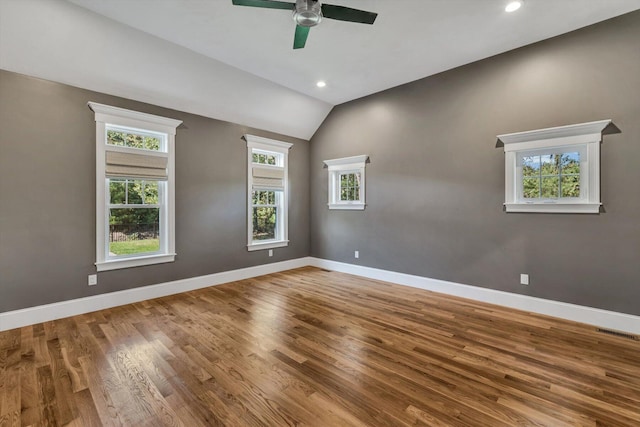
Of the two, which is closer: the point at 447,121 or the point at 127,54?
the point at 127,54

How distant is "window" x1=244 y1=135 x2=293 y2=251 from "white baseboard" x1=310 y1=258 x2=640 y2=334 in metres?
1.94

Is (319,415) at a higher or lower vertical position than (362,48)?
lower

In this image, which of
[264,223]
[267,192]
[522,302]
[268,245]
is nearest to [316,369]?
[522,302]

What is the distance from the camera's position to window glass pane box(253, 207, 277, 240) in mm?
5547

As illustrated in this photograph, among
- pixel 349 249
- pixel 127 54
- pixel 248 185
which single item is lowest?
pixel 349 249

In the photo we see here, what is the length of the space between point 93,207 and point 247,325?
2.51 meters

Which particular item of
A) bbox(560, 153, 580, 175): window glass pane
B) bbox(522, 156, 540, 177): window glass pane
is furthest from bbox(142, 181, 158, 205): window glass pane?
bbox(560, 153, 580, 175): window glass pane

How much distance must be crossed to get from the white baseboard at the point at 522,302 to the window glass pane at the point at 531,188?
1304 mm

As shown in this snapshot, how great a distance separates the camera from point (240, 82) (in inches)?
173

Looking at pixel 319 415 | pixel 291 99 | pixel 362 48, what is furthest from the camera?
pixel 291 99

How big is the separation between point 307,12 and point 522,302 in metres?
4.11

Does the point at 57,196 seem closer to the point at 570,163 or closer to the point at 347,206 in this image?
the point at 347,206

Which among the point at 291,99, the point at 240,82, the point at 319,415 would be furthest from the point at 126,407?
the point at 291,99

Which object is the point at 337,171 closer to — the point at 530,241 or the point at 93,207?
the point at 530,241
